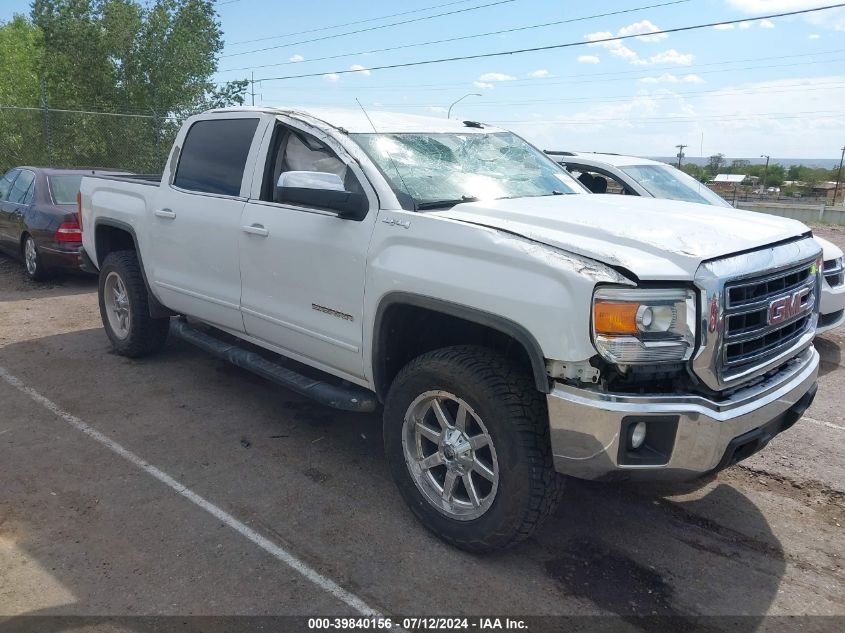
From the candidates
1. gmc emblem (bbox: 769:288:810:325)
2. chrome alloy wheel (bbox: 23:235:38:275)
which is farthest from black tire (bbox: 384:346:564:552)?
chrome alloy wheel (bbox: 23:235:38:275)

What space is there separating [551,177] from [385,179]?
4.32 ft

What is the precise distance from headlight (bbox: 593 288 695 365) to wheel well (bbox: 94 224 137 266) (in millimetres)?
4954

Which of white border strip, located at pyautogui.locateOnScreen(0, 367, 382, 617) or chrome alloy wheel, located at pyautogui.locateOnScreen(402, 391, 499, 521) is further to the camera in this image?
chrome alloy wheel, located at pyautogui.locateOnScreen(402, 391, 499, 521)

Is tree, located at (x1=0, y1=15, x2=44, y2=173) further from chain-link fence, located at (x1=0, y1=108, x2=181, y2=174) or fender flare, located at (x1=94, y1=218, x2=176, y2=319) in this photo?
fender flare, located at (x1=94, y1=218, x2=176, y2=319)

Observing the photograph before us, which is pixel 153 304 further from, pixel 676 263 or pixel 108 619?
pixel 676 263

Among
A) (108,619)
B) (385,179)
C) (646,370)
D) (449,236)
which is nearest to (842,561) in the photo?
(646,370)

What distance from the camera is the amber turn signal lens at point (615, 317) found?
2822 mm

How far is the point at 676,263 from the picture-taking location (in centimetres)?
291

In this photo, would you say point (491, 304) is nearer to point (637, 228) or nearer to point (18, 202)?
point (637, 228)

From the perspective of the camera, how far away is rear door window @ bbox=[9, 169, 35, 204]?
10.1 meters

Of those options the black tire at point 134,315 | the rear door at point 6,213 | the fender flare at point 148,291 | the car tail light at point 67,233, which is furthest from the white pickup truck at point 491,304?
the rear door at point 6,213

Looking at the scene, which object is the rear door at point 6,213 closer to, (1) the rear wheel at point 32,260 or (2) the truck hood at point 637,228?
(1) the rear wheel at point 32,260

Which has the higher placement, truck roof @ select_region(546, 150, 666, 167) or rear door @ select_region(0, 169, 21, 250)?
truck roof @ select_region(546, 150, 666, 167)

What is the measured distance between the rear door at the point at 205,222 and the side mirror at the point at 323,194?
3.30ft
